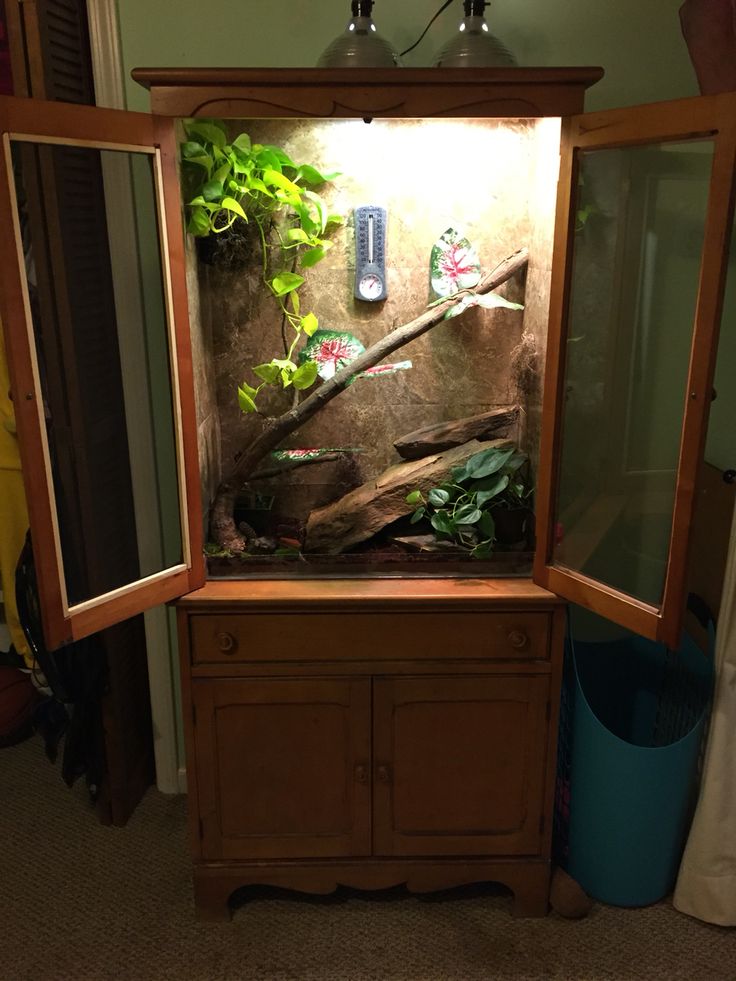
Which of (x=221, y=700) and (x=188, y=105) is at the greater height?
(x=188, y=105)

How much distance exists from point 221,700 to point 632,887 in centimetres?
108

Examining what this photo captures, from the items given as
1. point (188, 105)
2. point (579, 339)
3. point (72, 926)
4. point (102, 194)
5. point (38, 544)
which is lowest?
point (72, 926)

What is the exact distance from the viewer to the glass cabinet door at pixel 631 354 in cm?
150

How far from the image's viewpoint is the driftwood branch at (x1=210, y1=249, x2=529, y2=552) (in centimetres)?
198

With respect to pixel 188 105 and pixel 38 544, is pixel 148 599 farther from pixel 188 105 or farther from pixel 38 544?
pixel 188 105

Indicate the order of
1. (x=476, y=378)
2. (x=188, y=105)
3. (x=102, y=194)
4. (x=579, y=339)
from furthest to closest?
(x=476, y=378)
(x=102, y=194)
(x=579, y=339)
(x=188, y=105)

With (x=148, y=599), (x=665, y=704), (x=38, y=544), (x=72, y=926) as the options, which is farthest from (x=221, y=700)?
(x=665, y=704)

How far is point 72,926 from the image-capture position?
200 cm

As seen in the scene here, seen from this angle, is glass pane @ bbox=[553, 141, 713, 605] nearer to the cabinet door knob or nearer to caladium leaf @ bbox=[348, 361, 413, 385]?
caladium leaf @ bbox=[348, 361, 413, 385]

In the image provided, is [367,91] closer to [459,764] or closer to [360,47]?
[360,47]

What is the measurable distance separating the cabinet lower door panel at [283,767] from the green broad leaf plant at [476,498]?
1.28ft

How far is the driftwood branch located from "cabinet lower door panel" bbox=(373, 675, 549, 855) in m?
0.56

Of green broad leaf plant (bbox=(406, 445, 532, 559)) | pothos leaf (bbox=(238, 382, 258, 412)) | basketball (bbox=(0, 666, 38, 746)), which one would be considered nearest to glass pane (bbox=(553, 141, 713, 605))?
green broad leaf plant (bbox=(406, 445, 532, 559))

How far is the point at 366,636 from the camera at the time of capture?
1825mm
